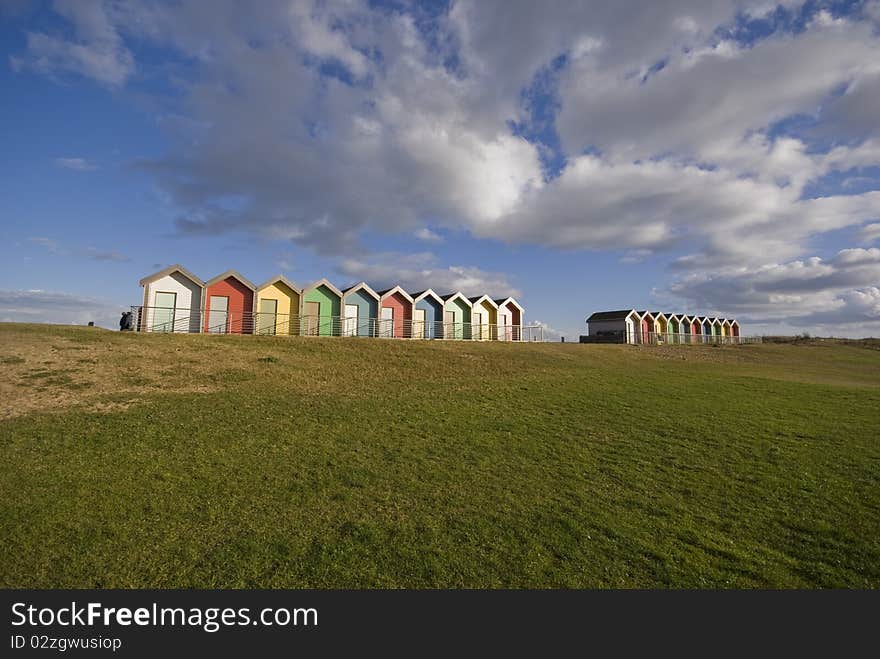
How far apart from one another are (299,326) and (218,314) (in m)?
5.92

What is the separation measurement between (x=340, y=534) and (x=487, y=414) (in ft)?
31.0

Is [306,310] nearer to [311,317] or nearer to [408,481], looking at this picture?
[311,317]

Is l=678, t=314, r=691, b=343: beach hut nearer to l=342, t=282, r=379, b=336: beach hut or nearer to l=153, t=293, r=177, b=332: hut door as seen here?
l=342, t=282, r=379, b=336: beach hut

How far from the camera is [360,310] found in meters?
38.3

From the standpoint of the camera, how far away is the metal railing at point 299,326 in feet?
99.4

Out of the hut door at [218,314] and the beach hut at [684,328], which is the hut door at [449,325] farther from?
the beach hut at [684,328]

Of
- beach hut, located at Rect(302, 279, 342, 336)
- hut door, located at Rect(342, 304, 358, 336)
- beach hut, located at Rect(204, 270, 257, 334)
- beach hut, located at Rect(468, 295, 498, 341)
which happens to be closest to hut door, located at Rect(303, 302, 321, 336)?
beach hut, located at Rect(302, 279, 342, 336)

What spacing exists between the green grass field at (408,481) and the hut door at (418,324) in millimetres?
19842

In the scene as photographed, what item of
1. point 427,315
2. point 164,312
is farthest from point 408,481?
point 427,315

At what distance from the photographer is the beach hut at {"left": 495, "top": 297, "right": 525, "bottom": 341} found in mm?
47906

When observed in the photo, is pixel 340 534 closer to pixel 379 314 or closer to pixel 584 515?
pixel 584 515

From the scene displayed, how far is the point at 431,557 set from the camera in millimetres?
6949

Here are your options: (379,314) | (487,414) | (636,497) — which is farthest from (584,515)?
(379,314)

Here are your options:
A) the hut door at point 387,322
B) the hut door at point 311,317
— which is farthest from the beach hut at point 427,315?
the hut door at point 311,317
